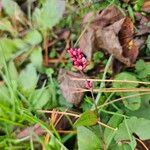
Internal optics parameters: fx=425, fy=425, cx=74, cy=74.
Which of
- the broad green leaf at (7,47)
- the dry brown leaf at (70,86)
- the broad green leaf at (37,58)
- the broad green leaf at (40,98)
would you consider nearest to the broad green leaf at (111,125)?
the dry brown leaf at (70,86)

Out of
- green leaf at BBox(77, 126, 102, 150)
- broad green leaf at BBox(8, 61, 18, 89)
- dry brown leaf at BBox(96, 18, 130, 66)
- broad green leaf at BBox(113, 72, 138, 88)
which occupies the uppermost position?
dry brown leaf at BBox(96, 18, 130, 66)

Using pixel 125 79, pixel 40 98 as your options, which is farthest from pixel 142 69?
pixel 40 98

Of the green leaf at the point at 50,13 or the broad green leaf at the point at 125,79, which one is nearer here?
the broad green leaf at the point at 125,79

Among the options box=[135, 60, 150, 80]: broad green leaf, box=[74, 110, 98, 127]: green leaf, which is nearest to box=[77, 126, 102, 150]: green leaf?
box=[74, 110, 98, 127]: green leaf

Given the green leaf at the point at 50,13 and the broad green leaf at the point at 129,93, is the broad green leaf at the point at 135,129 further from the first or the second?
the green leaf at the point at 50,13

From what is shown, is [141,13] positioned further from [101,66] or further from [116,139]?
[116,139]

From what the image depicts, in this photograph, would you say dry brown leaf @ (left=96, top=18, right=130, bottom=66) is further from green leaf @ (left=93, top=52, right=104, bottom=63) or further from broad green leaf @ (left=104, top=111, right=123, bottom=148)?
broad green leaf @ (left=104, top=111, right=123, bottom=148)
